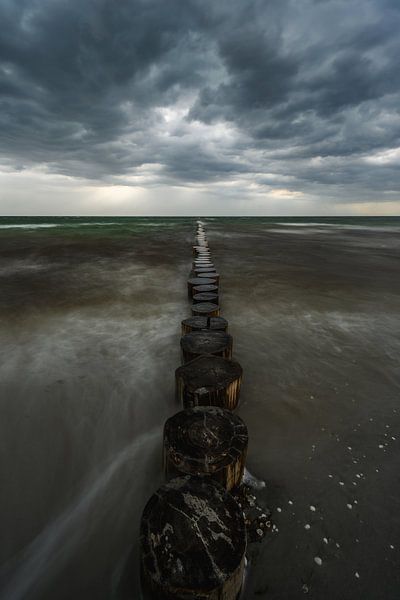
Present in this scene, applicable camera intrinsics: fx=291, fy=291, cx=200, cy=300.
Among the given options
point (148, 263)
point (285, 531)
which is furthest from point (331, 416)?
point (148, 263)

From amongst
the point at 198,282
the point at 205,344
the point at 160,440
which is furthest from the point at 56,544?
the point at 198,282

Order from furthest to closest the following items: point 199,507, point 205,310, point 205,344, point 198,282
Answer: point 198,282, point 205,310, point 205,344, point 199,507

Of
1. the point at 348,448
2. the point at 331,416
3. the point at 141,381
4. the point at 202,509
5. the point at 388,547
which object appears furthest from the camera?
the point at 141,381

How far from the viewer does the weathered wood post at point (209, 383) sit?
3664 mm

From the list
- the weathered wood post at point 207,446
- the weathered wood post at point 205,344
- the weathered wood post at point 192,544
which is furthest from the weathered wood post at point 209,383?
the weathered wood post at point 192,544

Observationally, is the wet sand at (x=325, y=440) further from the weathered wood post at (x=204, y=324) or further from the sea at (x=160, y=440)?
the weathered wood post at (x=204, y=324)

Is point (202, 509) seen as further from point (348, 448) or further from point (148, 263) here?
point (148, 263)

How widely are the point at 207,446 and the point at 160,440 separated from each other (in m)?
1.26

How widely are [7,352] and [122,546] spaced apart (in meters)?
4.78

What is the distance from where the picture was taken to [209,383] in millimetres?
3750

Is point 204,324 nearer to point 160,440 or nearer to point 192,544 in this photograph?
point 160,440

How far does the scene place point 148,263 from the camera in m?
16.6

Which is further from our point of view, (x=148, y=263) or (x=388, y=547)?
(x=148, y=263)

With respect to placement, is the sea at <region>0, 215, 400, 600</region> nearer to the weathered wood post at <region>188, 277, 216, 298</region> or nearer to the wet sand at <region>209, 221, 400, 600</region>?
the wet sand at <region>209, 221, 400, 600</region>
